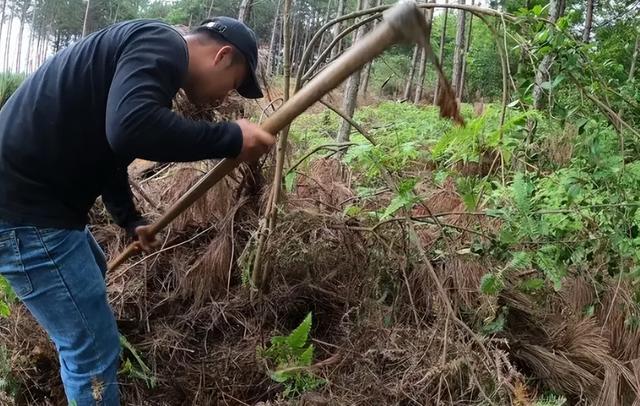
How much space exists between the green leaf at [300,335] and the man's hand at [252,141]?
39.1 inches

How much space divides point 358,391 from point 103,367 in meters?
1.07

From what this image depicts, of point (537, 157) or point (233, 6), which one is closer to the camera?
point (537, 157)

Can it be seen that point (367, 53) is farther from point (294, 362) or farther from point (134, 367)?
point (134, 367)

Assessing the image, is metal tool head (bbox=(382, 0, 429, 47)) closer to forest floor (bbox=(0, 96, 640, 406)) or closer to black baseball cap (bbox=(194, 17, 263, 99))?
black baseball cap (bbox=(194, 17, 263, 99))

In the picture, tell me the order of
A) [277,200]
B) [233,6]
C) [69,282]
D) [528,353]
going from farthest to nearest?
[233,6]
[277,200]
[528,353]
[69,282]

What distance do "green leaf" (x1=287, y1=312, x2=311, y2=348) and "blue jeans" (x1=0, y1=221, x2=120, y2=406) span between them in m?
0.77

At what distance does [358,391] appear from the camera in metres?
2.54

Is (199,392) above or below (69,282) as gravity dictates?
below

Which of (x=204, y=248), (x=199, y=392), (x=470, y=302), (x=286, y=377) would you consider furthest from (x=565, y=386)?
(x=204, y=248)

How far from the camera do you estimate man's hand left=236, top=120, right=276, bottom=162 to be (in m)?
1.84

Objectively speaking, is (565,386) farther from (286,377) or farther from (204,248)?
(204,248)

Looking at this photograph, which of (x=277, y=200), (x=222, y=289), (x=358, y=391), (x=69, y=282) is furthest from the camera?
(x=222, y=289)

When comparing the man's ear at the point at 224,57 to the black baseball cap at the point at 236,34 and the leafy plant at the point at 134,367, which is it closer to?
the black baseball cap at the point at 236,34

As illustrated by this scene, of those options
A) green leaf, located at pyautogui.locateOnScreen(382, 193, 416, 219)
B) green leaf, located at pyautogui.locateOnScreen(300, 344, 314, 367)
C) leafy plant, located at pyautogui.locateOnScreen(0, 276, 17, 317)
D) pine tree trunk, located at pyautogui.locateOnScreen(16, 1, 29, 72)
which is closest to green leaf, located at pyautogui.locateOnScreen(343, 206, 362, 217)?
green leaf, located at pyautogui.locateOnScreen(382, 193, 416, 219)
